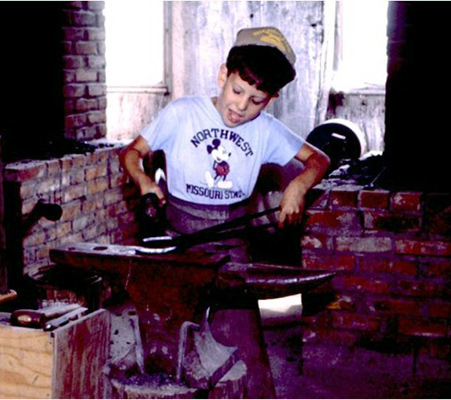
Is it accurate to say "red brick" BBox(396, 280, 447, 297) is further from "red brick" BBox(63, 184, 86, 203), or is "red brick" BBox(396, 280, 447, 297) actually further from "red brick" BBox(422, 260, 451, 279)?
"red brick" BBox(63, 184, 86, 203)

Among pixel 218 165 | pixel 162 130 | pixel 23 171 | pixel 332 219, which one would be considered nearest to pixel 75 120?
pixel 23 171

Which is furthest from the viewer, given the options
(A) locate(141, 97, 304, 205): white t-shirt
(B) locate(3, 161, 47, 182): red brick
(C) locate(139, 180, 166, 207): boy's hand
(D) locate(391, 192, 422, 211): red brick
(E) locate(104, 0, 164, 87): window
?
(E) locate(104, 0, 164, 87): window

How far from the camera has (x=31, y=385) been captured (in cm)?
220

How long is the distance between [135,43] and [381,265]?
15.9 feet

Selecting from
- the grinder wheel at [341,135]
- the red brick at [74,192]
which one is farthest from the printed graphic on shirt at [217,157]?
the grinder wheel at [341,135]

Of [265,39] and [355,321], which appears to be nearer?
[265,39]

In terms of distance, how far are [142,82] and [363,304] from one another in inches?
187

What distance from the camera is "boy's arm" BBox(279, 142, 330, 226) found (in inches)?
112

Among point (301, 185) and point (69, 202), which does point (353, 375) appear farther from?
point (69, 202)

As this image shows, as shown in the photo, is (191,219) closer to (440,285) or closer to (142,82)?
(440,285)

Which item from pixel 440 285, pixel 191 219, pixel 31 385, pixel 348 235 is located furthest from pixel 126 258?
pixel 440 285

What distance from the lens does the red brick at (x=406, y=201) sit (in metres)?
3.29

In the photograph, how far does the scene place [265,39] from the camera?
114 inches

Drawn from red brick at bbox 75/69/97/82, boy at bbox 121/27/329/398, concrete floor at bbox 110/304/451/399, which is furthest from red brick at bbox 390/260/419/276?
red brick at bbox 75/69/97/82
